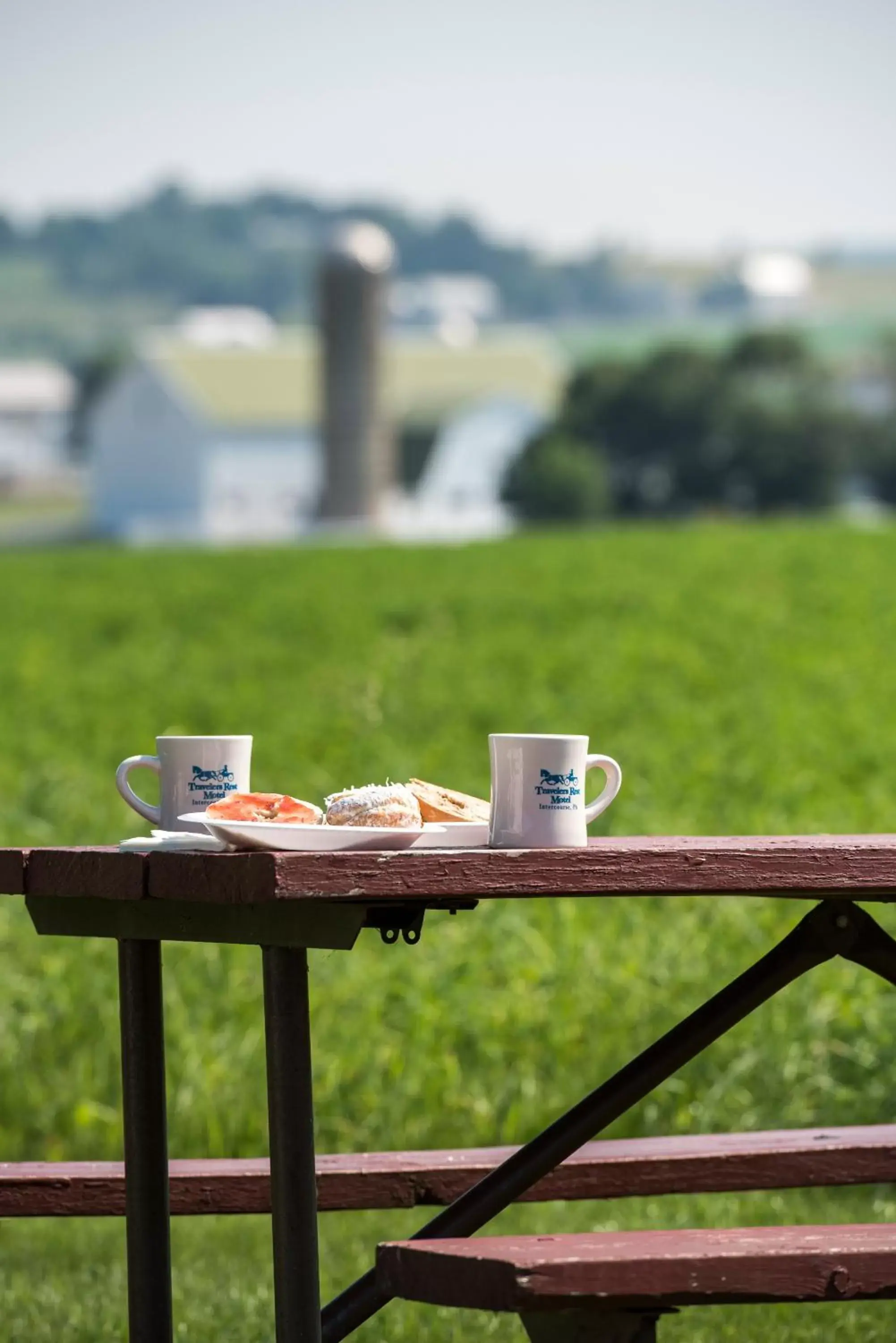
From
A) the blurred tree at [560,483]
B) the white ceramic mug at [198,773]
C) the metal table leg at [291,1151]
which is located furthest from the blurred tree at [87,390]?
the metal table leg at [291,1151]

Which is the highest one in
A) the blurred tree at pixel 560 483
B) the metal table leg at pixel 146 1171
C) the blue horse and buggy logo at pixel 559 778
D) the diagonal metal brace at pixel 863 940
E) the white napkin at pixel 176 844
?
the blurred tree at pixel 560 483

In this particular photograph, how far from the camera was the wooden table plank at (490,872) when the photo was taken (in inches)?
91.1

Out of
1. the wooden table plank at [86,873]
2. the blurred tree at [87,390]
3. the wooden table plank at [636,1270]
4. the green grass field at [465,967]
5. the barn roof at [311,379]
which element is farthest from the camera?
the blurred tree at [87,390]

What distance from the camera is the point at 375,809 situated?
2477mm

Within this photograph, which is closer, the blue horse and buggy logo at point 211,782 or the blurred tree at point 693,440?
the blue horse and buggy logo at point 211,782

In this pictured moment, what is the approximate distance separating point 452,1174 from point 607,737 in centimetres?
1002

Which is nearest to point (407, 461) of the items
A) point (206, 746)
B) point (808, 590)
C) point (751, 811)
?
point (808, 590)

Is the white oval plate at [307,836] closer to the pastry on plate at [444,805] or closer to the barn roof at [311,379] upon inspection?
the pastry on plate at [444,805]

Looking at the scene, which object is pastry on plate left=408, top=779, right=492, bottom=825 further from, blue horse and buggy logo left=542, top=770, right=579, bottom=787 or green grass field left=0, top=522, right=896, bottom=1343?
green grass field left=0, top=522, right=896, bottom=1343

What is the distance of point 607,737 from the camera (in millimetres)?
13586

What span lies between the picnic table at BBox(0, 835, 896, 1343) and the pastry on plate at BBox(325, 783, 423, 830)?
0.09 m

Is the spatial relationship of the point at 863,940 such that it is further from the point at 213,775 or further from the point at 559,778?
the point at 213,775

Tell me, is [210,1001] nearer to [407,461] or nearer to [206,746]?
[206,746]

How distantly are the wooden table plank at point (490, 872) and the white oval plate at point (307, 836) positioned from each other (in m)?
0.03
